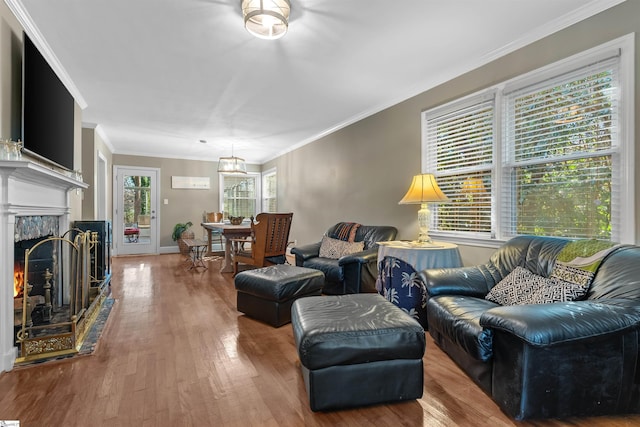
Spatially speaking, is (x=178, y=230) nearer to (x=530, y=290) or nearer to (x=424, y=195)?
(x=424, y=195)

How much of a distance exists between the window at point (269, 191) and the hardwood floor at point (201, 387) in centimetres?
513

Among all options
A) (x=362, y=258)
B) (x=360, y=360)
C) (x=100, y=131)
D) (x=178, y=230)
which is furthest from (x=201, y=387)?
(x=178, y=230)

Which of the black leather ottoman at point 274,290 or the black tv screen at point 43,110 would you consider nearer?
the black tv screen at point 43,110

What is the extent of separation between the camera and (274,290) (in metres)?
2.76

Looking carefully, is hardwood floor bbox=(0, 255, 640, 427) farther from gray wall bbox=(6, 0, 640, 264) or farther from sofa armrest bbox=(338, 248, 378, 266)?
gray wall bbox=(6, 0, 640, 264)

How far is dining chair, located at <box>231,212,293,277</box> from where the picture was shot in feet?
14.5

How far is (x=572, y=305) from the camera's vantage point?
61.0 inches

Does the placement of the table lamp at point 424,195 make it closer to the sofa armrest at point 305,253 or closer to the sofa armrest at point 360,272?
the sofa armrest at point 360,272

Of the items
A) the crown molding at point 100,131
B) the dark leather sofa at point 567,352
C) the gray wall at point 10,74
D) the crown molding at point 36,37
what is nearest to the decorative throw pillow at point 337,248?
the dark leather sofa at point 567,352

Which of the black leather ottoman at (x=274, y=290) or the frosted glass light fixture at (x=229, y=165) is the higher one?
the frosted glass light fixture at (x=229, y=165)

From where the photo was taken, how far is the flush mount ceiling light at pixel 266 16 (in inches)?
78.1

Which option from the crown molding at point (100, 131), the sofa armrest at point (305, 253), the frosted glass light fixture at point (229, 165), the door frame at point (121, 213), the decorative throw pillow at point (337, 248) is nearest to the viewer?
the decorative throw pillow at point (337, 248)

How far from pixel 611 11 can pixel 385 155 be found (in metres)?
2.38

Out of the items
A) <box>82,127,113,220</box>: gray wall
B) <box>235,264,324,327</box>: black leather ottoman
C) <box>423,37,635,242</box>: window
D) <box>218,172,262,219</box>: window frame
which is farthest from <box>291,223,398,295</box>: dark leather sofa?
<box>218,172,262,219</box>: window frame
